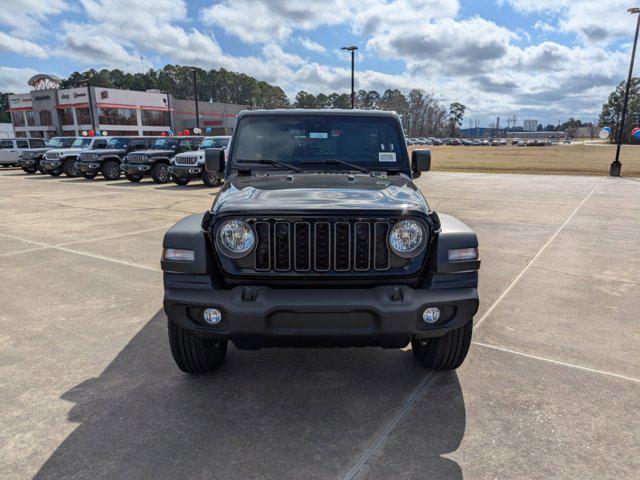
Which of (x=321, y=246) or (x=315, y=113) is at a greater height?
(x=315, y=113)

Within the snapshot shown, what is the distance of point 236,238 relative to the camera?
2.73 m

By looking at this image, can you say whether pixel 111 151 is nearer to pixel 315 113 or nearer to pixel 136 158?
pixel 136 158

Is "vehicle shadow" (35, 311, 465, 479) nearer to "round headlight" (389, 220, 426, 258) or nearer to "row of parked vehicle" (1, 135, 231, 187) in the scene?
"round headlight" (389, 220, 426, 258)

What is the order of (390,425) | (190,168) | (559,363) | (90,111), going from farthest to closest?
(90,111), (190,168), (559,363), (390,425)

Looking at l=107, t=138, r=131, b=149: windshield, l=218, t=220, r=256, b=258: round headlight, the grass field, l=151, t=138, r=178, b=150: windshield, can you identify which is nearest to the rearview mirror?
l=218, t=220, r=256, b=258: round headlight

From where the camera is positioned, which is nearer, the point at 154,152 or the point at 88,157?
the point at 154,152

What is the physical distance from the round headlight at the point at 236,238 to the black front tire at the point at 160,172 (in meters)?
16.0

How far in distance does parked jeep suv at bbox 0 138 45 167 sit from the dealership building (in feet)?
107

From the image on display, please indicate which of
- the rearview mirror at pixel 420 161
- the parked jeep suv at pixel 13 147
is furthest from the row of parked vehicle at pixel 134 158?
the rearview mirror at pixel 420 161

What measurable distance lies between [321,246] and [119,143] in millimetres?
20346

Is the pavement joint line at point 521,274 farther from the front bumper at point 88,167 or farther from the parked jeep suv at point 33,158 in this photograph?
the parked jeep suv at point 33,158

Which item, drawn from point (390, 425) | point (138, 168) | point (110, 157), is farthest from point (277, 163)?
point (110, 157)

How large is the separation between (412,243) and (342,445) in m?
1.24

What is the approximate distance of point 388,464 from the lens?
2383 mm
